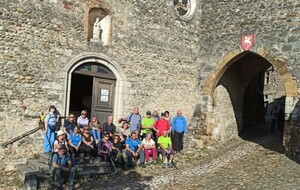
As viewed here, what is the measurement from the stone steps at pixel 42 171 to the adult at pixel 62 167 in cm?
23

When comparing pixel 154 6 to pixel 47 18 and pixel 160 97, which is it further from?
pixel 47 18

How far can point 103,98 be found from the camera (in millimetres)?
9781

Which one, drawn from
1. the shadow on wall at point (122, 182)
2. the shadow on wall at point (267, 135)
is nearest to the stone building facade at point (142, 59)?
the shadow on wall at point (267, 135)

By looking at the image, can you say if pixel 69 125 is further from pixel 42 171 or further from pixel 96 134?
pixel 42 171

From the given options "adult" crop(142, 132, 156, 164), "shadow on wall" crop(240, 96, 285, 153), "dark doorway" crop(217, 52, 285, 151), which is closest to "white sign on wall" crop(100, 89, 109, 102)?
"adult" crop(142, 132, 156, 164)

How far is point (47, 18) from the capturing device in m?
8.46

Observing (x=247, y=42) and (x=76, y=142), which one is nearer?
(x=76, y=142)

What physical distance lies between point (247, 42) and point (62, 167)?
672cm

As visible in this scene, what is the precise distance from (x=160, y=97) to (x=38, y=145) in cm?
414

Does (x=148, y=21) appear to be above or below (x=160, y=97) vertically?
above

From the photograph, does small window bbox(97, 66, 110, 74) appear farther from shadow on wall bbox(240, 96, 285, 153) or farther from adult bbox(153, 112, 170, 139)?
shadow on wall bbox(240, 96, 285, 153)

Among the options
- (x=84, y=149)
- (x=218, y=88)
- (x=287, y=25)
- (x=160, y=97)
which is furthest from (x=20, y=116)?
(x=287, y=25)

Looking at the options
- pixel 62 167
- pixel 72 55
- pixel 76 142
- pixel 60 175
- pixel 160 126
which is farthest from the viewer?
pixel 160 126

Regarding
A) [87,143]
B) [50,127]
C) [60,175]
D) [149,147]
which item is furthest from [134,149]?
[60,175]
